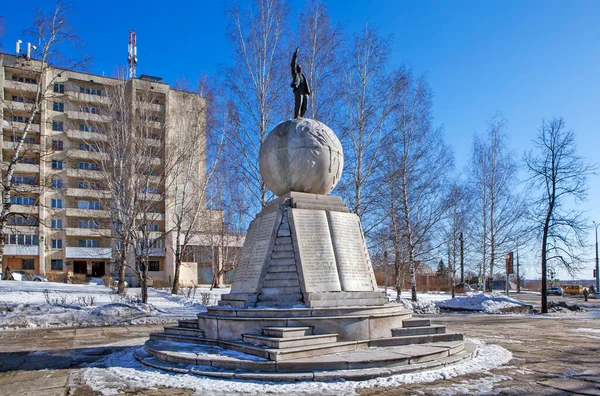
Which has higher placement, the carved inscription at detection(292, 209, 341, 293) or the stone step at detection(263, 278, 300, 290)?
the carved inscription at detection(292, 209, 341, 293)

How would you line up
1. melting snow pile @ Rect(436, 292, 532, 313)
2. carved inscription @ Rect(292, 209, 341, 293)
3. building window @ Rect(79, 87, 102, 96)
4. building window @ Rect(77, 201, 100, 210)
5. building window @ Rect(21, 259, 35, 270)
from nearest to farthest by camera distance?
carved inscription @ Rect(292, 209, 341, 293) → melting snow pile @ Rect(436, 292, 532, 313) → building window @ Rect(21, 259, 35, 270) → building window @ Rect(77, 201, 100, 210) → building window @ Rect(79, 87, 102, 96)

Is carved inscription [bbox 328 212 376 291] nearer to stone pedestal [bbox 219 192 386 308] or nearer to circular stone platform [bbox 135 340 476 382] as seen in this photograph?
stone pedestal [bbox 219 192 386 308]

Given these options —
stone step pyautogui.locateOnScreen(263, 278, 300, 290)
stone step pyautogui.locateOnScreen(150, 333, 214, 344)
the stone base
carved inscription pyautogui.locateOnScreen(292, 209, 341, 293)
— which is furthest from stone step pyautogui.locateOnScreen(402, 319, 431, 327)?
stone step pyautogui.locateOnScreen(150, 333, 214, 344)

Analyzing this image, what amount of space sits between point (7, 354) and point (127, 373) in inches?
159

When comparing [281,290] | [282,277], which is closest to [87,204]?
[282,277]

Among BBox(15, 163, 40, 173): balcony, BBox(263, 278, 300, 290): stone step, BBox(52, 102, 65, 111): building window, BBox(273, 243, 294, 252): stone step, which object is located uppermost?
BBox(52, 102, 65, 111): building window

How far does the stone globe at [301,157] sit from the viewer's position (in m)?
10.5

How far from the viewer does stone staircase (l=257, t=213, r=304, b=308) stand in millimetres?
9086

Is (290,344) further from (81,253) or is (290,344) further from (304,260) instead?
(81,253)

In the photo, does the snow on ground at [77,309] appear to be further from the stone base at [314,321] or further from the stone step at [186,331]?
the stone base at [314,321]

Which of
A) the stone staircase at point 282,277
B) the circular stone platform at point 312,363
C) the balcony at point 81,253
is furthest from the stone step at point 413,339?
the balcony at point 81,253

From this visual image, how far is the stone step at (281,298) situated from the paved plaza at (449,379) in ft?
10.3

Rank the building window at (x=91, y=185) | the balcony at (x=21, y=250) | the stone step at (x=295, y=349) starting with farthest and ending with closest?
the balcony at (x=21, y=250)
the building window at (x=91, y=185)
the stone step at (x=295, y=349)

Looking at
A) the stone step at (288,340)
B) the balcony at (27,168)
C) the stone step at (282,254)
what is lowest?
the stone step at (288,340)
